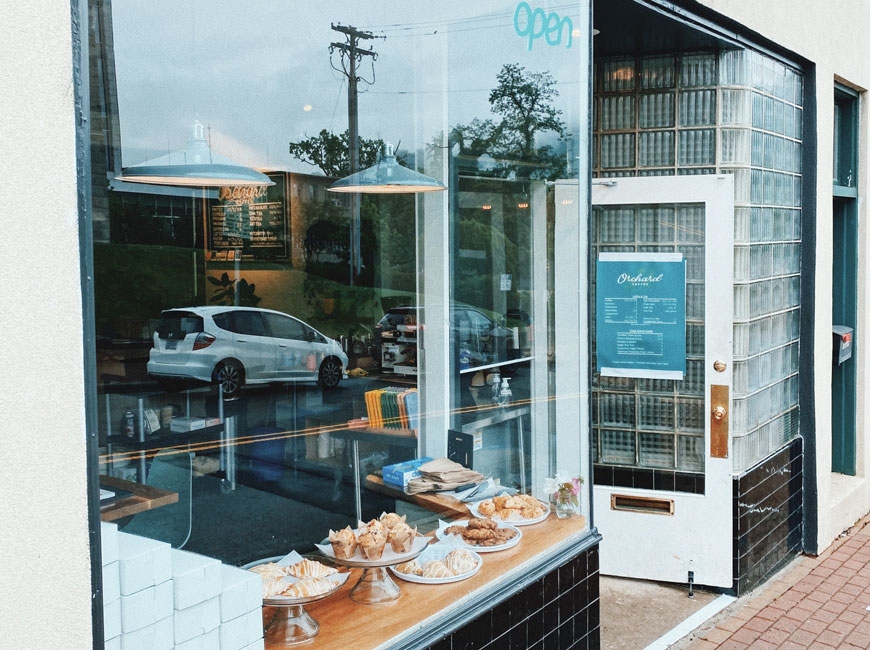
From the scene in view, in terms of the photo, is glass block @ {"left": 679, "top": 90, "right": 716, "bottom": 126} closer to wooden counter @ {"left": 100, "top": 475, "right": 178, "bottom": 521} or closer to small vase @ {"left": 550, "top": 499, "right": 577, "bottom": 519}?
small vase @ {"left": 550, "top": 499, "right": 577, "bottom": 519}

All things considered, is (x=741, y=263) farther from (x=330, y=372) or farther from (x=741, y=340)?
(x=330, y=372)

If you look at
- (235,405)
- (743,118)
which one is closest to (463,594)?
(743,118)

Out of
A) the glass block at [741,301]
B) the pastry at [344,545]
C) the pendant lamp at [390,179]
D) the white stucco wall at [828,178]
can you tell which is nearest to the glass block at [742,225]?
the glass block at [741,301]

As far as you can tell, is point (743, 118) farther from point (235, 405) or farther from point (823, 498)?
point (235, 405)

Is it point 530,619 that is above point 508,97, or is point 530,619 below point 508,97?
below

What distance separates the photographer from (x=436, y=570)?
3.38 metres

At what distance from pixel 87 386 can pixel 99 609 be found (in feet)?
1.65

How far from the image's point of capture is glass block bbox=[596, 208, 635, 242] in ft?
17.4

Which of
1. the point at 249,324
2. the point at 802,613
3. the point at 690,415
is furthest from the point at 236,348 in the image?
the point at 802,613

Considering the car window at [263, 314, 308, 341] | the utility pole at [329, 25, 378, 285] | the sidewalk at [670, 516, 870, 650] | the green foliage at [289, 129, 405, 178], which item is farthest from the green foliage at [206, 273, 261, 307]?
the sidewalk at [670, 516, 870, 650]

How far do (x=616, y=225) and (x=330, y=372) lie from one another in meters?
3.62

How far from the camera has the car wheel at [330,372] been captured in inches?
308

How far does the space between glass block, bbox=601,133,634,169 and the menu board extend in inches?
167

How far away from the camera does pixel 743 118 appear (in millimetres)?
5172
